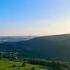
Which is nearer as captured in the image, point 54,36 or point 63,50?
point 63,50

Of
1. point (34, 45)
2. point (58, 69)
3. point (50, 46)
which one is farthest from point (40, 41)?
point (58, 69)

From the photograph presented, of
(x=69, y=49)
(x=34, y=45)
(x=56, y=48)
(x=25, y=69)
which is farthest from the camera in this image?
(x=34, y=45)

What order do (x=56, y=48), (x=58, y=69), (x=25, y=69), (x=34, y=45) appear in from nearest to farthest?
(x=25, y=69)
(x=58, y=69)
(x=56, y=48)
(x=34, y=45)

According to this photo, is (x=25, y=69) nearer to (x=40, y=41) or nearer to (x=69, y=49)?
(x=69, y=49)

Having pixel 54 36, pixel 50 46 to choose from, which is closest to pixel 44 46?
pixel 50 46

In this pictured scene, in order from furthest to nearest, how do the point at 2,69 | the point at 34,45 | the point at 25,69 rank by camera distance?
the point at 34,45 < the point at 25,69 < the point at 2,69

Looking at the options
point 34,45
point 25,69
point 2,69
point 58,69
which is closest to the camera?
point 2,69

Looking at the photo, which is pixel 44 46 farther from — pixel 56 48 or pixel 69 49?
pixel 69 49

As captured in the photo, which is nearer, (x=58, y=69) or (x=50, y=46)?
(x=58, y=69)

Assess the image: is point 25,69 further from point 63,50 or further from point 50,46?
point 50,46
